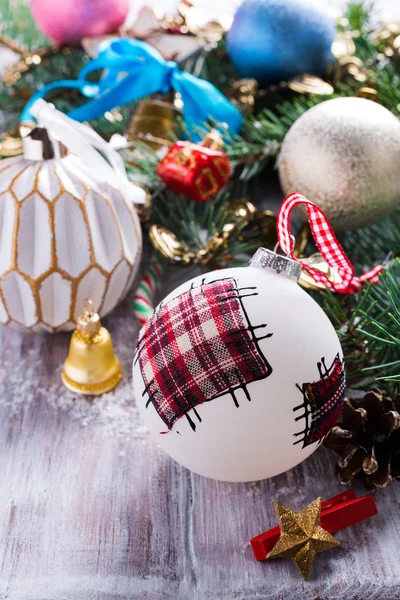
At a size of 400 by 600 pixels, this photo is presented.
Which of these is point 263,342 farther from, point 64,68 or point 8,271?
point 64,68

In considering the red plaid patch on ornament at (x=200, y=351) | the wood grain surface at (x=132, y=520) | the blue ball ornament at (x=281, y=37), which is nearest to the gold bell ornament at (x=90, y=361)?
the wood grain surface at (x=132, y=520)

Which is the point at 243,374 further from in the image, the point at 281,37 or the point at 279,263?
the point at 281,37

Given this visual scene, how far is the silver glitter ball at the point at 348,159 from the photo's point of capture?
2.69 feet

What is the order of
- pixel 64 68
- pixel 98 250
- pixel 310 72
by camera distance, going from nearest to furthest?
pixel 98 250
pixel 310 72
pixel 64 68

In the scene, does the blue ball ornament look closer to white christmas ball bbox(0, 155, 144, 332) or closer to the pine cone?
white christmas ball bbox(0, 155, 144, 332)

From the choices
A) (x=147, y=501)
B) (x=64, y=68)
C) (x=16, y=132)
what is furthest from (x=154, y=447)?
(x=64, y=68)

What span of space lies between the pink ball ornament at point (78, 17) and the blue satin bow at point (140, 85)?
0.13m

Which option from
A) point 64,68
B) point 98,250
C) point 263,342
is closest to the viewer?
point 263,342

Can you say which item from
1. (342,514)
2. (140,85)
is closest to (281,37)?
(140,85)

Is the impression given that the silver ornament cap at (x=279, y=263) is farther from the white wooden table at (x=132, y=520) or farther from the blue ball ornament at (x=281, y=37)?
the blue ball ornament at (x=281, y=37)

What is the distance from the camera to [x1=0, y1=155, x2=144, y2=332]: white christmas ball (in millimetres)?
785

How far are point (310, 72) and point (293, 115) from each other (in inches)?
3.8

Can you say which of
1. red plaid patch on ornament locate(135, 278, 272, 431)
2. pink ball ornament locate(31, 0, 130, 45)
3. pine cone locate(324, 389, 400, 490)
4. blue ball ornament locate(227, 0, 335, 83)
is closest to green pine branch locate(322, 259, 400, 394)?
pine cone locate(324, 389, 400, 490)

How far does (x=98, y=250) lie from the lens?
82 centimetres
